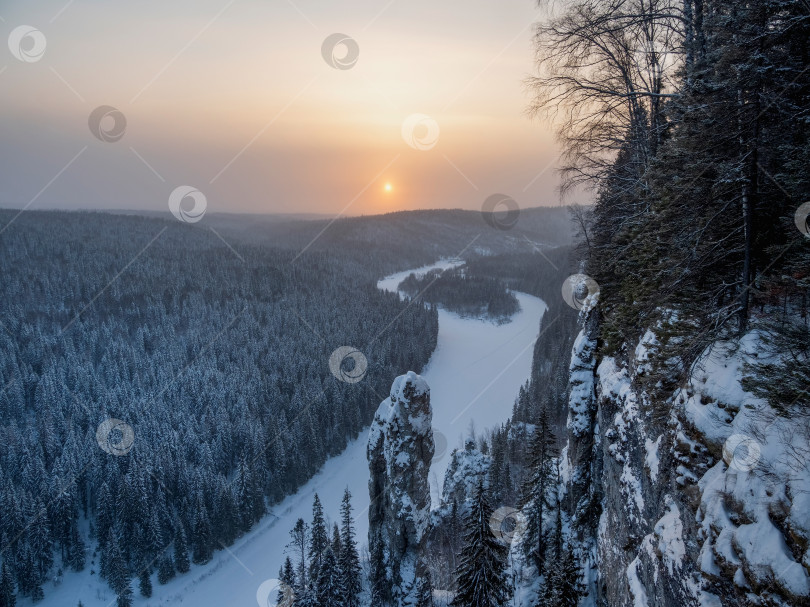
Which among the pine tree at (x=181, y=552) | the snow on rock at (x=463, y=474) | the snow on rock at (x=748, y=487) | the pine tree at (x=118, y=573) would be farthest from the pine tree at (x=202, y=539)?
the snow on rock at (x=748, y=487)

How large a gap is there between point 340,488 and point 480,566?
42.1m

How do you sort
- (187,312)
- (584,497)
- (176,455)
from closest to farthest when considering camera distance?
(584,497) < (176,455) < (187,312)

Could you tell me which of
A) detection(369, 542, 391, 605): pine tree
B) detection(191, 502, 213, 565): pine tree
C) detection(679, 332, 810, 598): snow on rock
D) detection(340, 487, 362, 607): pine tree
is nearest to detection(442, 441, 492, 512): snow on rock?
detection(340, 487, 362, 607): pine tree

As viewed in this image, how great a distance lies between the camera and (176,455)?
54844 millimetres

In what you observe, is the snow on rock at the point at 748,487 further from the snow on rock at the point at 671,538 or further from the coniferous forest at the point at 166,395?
the coniferous forest at the point at 166,395

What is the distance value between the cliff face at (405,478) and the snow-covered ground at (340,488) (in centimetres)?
2212

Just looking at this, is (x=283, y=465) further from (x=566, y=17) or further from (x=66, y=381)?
(x=566, y=17)

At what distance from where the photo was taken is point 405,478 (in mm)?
21516

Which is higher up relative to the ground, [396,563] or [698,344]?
[698,344]

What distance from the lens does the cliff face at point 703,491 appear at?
20.3 ft

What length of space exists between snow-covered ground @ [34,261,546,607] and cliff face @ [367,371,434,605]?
72.6 feet

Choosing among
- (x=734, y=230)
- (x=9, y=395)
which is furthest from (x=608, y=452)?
(x=9, y=395)

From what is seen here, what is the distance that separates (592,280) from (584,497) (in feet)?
32.1

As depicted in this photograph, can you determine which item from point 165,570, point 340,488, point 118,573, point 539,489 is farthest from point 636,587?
point 165,570
